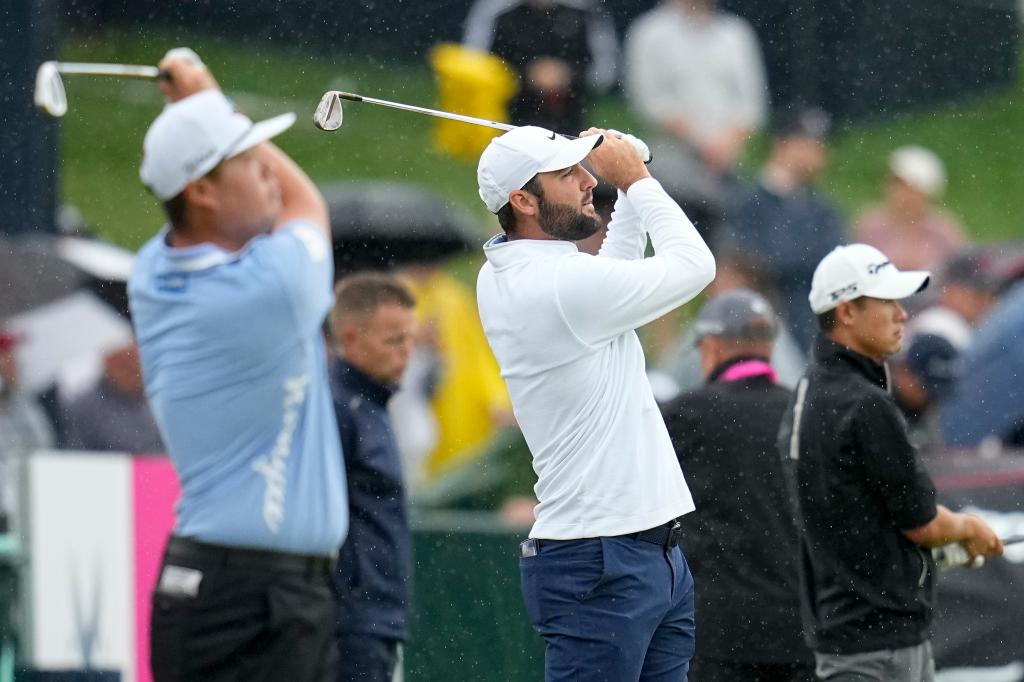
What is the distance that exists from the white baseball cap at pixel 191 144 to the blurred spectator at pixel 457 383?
4.37 m

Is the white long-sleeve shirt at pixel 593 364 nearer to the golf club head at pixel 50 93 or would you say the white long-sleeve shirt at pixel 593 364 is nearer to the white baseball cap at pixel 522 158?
the white baseball cap at pixel 522 158

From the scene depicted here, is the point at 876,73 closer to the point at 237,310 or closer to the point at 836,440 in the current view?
the point at 836,440

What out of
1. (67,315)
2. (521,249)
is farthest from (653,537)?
(67,315)

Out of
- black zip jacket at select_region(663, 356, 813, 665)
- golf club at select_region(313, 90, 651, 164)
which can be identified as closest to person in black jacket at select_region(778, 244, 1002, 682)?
black zip jacket at select_region(663, 356, 813, 665)

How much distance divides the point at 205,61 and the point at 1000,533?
8.46 metres

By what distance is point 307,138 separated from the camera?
14453 mm

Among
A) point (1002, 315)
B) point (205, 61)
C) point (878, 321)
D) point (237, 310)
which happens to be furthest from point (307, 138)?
point (237, 310)

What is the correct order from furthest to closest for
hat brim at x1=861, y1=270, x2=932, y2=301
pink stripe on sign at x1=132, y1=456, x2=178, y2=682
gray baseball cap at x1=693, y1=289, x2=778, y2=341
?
pink stripe on sign at x1=132, y1=456, x2=178, y2=682 → gray baseball cap at x1=693, y1=289, x2=778, y2=341 → hat brim at x1=861, y1=270, x2=932, y2=301

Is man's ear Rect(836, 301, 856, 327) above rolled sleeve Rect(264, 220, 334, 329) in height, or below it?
below

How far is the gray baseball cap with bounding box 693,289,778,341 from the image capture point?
6.15 meters

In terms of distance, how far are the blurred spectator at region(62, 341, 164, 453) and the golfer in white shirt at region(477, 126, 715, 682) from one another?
3373 millimetres

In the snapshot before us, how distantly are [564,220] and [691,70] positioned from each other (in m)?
6.37

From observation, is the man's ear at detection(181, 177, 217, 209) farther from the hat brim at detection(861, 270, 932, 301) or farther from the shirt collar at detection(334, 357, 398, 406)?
the hat brim at detection(861, 270, 932, 301)

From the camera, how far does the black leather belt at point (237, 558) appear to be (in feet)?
13.7
